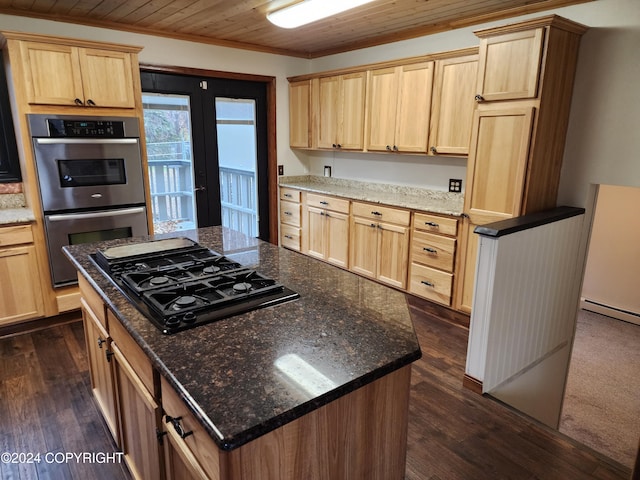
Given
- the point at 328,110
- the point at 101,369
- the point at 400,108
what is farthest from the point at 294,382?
the point at 328,110

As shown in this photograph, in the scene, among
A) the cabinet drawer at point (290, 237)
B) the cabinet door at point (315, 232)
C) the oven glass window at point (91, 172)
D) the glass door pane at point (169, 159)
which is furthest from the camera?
the cabinet drawer at point (290, 237)

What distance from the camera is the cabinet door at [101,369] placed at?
1792 mm

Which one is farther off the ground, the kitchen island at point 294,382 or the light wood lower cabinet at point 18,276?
the kitchen island at point 294,382

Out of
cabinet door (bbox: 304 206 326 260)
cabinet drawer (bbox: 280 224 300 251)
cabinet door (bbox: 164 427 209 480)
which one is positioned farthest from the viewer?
cabinet drawer (bbox: 280 224 300 251)

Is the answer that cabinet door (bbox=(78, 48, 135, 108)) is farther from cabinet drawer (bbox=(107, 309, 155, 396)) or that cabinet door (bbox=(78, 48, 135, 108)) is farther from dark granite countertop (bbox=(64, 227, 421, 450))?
cabinet drawer (bbox=(107, 309, 155, 396))

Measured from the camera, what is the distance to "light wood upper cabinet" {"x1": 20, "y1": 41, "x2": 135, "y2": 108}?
114 inches

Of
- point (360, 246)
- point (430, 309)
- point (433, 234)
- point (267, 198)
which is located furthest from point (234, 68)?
point (430, 309)

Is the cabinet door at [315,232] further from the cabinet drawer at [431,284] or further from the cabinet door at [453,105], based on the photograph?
the cabinet door at [453,105]

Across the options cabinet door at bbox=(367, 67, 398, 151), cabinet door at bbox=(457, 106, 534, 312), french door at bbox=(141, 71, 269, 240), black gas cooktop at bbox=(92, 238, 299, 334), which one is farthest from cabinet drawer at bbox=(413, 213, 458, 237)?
french door at bbox=(141, 71, 269, 240)

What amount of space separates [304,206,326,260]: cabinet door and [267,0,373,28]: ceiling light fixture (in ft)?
6.28

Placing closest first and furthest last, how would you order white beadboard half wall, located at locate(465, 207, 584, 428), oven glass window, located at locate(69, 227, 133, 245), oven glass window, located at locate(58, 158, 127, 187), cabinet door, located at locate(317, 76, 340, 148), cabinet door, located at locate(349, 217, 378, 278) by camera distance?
white beadboard half wall, located at locate(465, 207, 584, 428) < oven glass window, located at locate(58, 158, 127, 187) < oven glass window, located at locate(69, 227, 133, 245) < cabinet door, located at locate(349, 217, 378, 278) < cabinet door, located at locate(317, 76, 340, 148)

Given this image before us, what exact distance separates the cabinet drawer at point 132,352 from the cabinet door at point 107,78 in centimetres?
219

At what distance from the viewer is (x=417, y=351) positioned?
48.4 inches

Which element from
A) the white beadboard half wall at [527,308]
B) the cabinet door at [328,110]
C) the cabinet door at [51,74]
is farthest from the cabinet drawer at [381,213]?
the cabinet door at [51,74]
